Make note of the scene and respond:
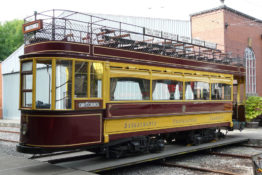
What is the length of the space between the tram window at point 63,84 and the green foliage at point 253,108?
13.7 meters

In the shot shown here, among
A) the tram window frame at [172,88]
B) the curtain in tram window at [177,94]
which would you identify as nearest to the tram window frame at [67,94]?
the tram window frame at [172,88]

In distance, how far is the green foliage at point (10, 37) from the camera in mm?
49219

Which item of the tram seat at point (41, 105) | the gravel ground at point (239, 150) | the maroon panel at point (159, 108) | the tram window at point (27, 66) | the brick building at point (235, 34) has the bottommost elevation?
the gravel ground at point (239, 150)

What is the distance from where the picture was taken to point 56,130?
6.54 m

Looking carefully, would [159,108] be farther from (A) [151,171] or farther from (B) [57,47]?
(B) [57,47]

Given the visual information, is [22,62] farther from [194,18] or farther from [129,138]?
[194,18]

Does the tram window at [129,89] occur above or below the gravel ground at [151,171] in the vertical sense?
above

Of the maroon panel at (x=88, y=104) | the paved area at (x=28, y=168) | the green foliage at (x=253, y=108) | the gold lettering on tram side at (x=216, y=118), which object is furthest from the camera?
the green foliage at (x=253, y=108)

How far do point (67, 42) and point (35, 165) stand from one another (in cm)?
301

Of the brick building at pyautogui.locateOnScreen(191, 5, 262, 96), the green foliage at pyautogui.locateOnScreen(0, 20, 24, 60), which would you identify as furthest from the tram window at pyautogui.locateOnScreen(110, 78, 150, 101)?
the green foliage at pyautogui.locateOnScreen(0, 20, 24, 60)

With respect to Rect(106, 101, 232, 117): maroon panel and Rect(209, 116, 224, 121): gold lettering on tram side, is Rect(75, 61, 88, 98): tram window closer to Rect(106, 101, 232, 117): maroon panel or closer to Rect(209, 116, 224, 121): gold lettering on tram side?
Rect(106, 101, 232, 117): maroon panel

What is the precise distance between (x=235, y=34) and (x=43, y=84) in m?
20.9

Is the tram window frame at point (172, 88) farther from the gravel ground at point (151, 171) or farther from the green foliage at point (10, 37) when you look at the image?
the green foliage at point (10, 37)

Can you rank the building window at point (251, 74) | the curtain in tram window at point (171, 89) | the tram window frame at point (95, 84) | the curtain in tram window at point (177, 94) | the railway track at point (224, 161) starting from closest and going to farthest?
1. the tram window frame at point (95, 84)
2. the railway track at point (224, 161)
3. the curtain in tram window at point (171, 89)
4. the curtain in tram window at point (177, 94)
5. the building window at point (251, 74)
